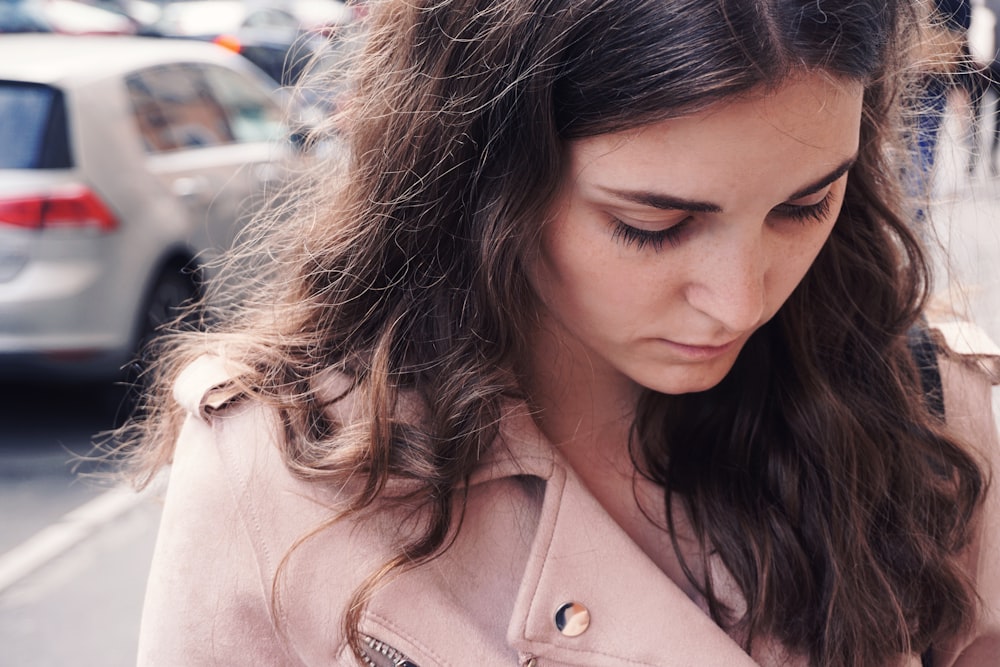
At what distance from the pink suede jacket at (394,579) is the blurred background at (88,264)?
1.82m

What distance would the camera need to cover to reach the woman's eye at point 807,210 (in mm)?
1346

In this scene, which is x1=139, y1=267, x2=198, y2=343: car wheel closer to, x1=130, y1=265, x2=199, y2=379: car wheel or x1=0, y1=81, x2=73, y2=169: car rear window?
x1=130, y1=265, x2=199, y2=379: car wheel

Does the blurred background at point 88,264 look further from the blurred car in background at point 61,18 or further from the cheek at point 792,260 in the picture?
the blurred car in background at point 61,18

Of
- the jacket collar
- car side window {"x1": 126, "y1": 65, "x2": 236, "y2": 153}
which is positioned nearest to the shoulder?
the jacket collar

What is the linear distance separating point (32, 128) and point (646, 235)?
3.90 m

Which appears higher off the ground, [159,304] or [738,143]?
[738,143]

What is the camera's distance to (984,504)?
5.23 ft

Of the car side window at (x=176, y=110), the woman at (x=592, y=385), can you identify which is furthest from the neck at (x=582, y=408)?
the car side window at (x=176, y=110)

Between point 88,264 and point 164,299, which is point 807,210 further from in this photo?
point 164,299

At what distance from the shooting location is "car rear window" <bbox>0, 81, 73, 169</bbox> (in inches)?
178

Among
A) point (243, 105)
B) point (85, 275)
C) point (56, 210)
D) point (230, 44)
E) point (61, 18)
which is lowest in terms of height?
point (61, 18)

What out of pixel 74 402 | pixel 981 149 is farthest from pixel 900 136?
pixel 74 402

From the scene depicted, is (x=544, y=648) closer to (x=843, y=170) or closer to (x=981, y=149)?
(x=843, y=170)

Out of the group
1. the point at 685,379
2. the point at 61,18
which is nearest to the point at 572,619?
the point at 685,379
